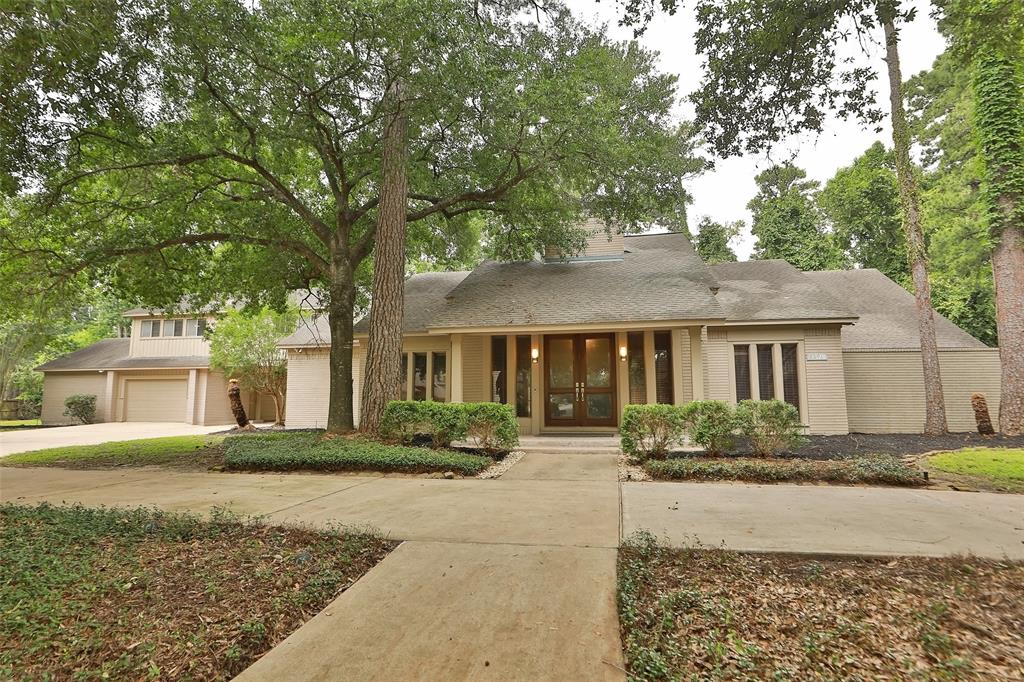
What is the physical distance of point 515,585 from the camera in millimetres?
2869

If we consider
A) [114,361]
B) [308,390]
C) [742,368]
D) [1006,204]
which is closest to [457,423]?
[742,368]

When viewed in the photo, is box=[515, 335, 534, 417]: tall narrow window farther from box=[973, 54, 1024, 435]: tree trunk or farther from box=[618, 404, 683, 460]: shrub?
box=[973, 54, 1024, 435]: tree trunk

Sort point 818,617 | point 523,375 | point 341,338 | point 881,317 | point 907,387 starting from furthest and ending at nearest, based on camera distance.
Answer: point 881,317, point 523,375, point 907,387, point 341,338, point 818,617

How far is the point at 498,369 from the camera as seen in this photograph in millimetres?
12664

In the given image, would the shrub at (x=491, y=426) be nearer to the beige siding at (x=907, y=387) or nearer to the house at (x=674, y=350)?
the house at (x=674, y=350)

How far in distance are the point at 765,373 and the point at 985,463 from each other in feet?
15.2

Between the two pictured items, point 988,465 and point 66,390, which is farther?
point 66,390

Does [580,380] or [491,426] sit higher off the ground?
[580,380]

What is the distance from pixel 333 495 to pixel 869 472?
6.81 m

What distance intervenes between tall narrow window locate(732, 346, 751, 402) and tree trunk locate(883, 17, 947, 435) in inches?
144

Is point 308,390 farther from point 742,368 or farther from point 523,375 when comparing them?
point 742,368

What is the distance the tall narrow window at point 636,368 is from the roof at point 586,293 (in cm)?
100

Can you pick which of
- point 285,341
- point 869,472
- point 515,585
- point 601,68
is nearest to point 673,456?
point 869,472

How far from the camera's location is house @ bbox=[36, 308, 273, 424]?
20.1 m
